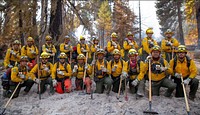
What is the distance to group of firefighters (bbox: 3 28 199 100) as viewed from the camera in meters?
8.23

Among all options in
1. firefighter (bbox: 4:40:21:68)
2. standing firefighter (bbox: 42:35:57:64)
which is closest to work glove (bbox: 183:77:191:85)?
standing firefighter (bbox: 42:35:57:64)

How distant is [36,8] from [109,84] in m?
6.43

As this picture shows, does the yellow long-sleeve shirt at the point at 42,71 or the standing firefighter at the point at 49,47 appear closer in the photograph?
the yellow long-sleeve shirt at the point at 42,71

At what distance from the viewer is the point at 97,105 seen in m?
7.82

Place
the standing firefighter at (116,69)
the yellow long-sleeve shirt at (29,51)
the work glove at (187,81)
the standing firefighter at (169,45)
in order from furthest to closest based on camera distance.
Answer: the yellow long-sleeve shirt at (29,51)
the standing firefighter at (169,45)
the standing firefighter at (116,69)
the work glove at (187,81)

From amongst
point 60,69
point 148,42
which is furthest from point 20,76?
point 148,42

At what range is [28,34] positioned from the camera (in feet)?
44.7

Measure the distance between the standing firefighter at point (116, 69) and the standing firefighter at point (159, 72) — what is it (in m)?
1.12

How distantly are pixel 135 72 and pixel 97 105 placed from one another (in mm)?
2195

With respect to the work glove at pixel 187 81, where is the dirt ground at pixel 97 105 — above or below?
below

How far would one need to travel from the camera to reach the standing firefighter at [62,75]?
970 centimetres

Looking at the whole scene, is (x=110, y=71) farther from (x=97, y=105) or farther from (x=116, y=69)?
(x=97, y=105)

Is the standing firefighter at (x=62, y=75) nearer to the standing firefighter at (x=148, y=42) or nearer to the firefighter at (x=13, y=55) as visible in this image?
the firefighter at (x=13, y=55)

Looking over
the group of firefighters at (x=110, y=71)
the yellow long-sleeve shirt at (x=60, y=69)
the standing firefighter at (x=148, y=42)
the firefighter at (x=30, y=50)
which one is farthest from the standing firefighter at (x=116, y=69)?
the firefighter at (x=30, y=50)
